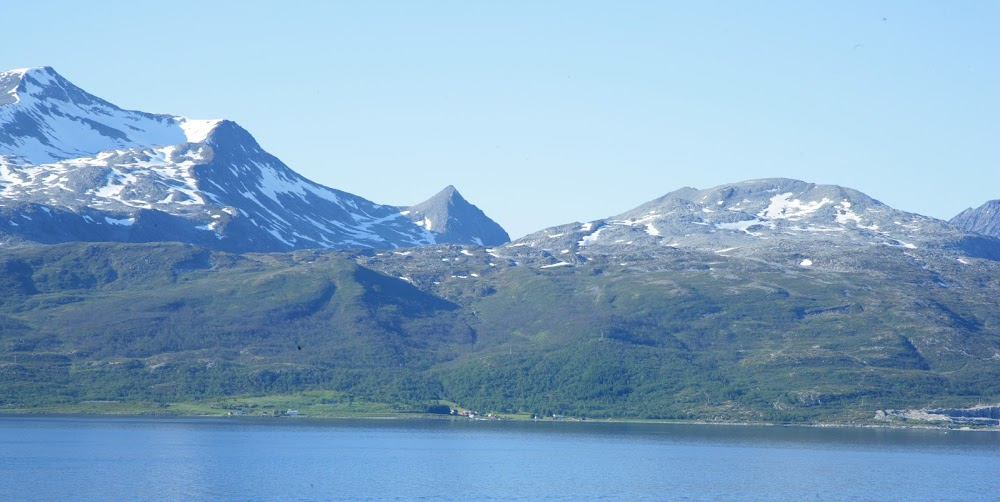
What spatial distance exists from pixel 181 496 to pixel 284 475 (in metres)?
22.1

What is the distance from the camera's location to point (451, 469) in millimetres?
153000

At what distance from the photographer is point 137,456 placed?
511ft

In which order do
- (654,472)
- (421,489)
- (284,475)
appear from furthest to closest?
(654,472), (284,475), (421,489)

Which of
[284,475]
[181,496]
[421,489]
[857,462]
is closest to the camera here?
[181,496]

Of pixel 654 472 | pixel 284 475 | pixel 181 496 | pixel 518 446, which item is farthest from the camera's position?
pixel 518 446

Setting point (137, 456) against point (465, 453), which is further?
point (465, 453)

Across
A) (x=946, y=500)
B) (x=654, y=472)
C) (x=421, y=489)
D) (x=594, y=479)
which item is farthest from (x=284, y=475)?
(x=946, y=500)

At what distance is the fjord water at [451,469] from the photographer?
12888 centimetres

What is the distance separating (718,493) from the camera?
136375mm

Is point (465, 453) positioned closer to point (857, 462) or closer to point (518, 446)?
point (518, 446)

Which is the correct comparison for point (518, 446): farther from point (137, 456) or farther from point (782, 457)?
point (137, 456)

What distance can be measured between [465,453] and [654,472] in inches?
1245

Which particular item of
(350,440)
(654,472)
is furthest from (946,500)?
(350,440)

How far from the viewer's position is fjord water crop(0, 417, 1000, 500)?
423ft
